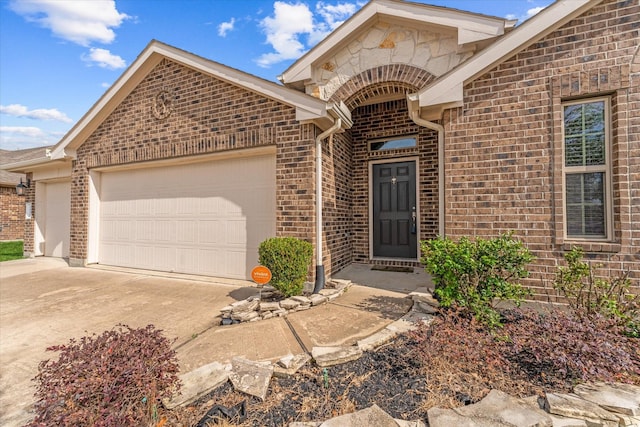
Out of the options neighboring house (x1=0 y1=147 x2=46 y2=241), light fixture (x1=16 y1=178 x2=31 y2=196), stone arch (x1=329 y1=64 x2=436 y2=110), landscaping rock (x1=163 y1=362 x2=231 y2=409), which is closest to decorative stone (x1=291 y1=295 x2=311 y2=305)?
landscaping rock (x1=163 y1=362 x2=231 y2=409)

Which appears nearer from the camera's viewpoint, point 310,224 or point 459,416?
point 459,416

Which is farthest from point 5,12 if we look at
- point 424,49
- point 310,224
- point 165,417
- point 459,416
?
point 459,416

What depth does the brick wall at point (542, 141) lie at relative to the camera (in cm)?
331

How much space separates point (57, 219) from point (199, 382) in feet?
33.1

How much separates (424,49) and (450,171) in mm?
2383

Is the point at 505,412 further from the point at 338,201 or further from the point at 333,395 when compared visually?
the point at 338,201

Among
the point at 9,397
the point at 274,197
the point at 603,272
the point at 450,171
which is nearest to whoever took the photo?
the point at 9,397

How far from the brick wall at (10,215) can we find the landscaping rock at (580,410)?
64.2ft

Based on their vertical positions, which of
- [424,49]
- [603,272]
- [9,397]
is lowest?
[9,397]

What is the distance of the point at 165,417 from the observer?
186 cm

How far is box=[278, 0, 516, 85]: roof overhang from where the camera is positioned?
14.5ft

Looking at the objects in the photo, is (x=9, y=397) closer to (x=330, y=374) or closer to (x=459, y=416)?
(x=330, y=374)

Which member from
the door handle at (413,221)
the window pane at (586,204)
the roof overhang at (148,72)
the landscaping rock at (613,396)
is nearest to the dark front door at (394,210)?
the door handle at (413,221)

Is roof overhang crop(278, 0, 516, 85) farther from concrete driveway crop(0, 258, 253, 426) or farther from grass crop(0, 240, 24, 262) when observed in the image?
grass crop(0, 240, 24, 262)
